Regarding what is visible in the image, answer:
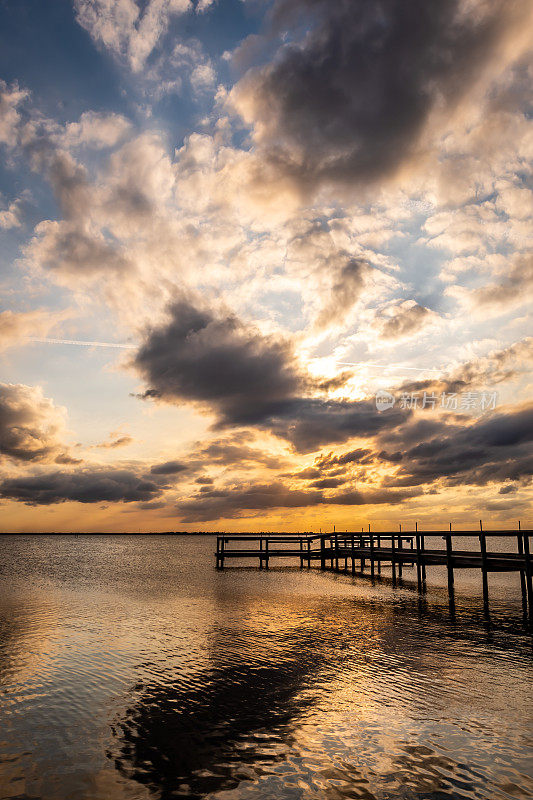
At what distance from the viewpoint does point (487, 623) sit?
65.2 feet

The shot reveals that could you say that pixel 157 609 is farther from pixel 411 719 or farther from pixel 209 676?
pixel 411 719

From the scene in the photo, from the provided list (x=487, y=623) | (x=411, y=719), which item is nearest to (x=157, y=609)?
(x=487, y=623)

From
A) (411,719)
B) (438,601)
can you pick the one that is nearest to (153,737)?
(411,719)

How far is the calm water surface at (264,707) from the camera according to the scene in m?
7.18

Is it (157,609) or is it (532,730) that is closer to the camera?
(532,730)

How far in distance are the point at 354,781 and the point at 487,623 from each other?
15.2m

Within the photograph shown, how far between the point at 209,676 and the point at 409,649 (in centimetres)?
626

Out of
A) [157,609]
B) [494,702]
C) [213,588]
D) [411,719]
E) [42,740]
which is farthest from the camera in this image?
[213,588]

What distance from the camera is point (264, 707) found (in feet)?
33.4

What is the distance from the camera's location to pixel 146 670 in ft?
41.8

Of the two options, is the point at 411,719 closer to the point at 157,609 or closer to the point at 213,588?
the point at 157,609

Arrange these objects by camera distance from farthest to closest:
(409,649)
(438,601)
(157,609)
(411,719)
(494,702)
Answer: (438,601)
(157,609)
(409,649)
(494,702)
(411,719)

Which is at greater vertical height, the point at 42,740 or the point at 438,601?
the point at 42,740

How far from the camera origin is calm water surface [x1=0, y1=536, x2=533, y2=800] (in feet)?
23.6
